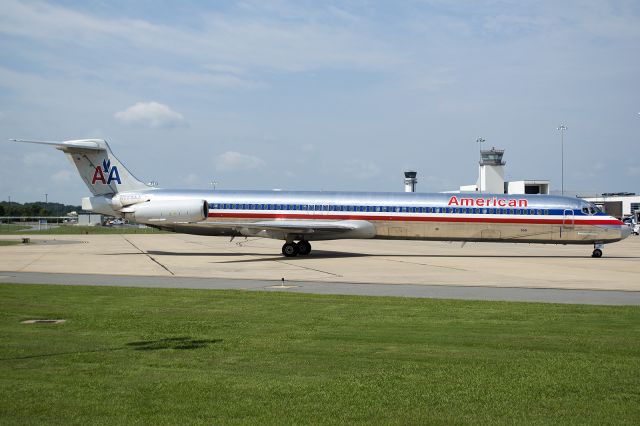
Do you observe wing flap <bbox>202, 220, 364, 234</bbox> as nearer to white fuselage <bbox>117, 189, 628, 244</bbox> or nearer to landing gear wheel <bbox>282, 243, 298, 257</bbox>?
white fuselage <bbox>117, 189, 628, 244</bbox>

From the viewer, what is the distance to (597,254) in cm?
3350

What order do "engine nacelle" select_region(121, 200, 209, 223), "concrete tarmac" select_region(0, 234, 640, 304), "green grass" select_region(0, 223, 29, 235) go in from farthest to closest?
"green grass" select_region(0, 223, 29, 235)
"engine nacelle" select_region(121, 200, 209, 223)
"concrete tarmac" select_region(0, 234, 640, 304)

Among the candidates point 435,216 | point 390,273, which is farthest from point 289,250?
point 390,273

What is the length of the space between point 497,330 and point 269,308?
4.86 meters

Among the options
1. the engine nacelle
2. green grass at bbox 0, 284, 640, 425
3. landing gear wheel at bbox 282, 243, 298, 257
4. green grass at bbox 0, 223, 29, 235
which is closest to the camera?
green grass at bbox 0, 284, 640, 425

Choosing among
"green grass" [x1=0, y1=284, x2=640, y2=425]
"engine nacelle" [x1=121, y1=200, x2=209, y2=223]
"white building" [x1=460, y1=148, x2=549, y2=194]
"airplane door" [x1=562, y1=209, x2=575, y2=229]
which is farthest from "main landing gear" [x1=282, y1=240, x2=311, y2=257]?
"white building" [x1=460, y1=148, x2=549, y2=194]

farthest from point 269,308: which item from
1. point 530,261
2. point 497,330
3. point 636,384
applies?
point 530,261

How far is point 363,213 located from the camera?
110 ft

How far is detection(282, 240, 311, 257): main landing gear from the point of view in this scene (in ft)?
107

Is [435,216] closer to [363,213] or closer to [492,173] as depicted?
[363,213]

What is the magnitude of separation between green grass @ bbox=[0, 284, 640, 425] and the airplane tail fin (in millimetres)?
21218

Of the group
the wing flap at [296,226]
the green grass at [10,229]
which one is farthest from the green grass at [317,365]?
the green grass at [10,229]

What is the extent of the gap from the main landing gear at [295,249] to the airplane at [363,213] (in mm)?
30

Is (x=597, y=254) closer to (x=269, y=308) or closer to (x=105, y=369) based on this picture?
(x=269, y=308)
